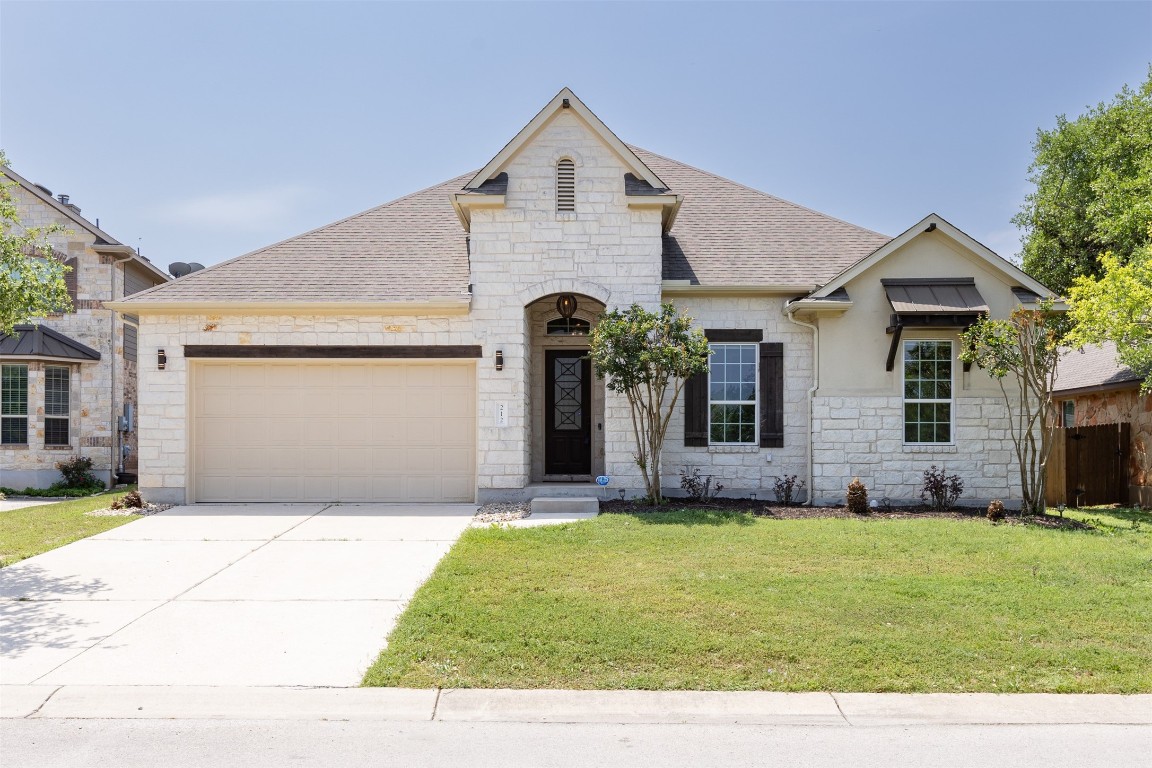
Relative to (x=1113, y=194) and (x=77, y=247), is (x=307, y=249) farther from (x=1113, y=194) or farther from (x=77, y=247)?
(x=1113, y=194)

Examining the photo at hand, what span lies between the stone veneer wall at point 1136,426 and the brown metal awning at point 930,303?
15.5 feet

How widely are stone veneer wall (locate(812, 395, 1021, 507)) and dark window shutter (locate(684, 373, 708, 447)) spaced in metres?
1.84

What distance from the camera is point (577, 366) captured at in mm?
15570

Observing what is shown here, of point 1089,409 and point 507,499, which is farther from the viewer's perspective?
point 1089,409

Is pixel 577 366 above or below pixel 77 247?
below

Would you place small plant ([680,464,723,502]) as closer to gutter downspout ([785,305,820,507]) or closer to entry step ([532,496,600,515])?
gutter downspout ([785,305,820,507])

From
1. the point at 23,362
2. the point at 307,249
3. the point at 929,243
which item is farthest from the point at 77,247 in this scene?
the point at 929,243

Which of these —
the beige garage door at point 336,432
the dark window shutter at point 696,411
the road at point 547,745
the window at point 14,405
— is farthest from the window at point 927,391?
the window at point 14,405

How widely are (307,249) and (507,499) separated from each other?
6186mm

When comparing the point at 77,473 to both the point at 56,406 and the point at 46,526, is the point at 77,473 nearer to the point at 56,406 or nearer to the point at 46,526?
the point at 56,406

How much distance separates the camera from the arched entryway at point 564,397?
15273 millimetres

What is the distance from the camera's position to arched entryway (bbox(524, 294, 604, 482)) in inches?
601

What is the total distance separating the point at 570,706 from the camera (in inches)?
202

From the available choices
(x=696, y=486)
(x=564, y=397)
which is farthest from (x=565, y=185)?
(x=696, y=486)
